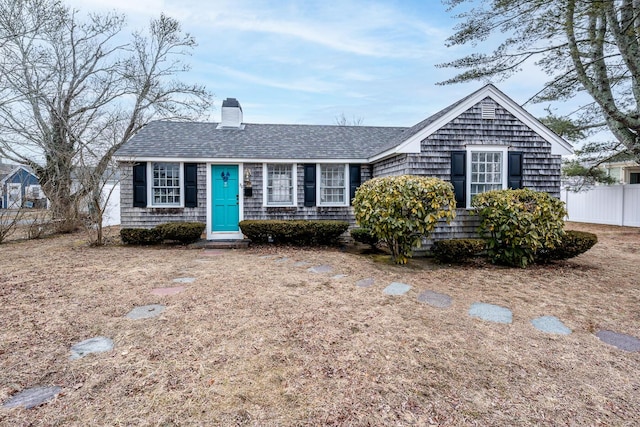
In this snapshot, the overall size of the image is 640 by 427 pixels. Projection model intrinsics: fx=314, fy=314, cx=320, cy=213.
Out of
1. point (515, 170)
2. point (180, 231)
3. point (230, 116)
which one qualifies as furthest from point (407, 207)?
point (230, 116)

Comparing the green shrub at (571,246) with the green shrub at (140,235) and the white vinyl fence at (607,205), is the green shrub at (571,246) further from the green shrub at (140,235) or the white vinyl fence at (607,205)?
the white vinyl fence at (607,205)

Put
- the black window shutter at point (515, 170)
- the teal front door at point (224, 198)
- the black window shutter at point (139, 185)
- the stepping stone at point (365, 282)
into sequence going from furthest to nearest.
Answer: the teal front door at point (224, 198) → the black window shutter at point (139, 185) → the black window shutter at point (515, 170) → the stepping stone at point (365, 282)

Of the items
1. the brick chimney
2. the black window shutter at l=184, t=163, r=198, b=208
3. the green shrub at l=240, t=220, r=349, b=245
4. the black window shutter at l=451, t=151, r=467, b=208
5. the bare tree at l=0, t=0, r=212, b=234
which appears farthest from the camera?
the brick chimney

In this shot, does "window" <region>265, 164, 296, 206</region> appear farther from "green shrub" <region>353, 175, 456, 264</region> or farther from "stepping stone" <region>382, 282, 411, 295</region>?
"stepping stone" <region>382, 282, 411, 295</region>

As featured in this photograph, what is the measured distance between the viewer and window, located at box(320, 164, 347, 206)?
9.68m

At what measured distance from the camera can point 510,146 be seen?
762 centimetres

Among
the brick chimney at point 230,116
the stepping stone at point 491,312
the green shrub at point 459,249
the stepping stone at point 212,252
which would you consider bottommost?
the stepping stone at point 491,312

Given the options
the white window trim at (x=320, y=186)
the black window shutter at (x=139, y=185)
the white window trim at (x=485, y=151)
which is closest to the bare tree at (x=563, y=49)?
the white window trim at (x=485, y=151)

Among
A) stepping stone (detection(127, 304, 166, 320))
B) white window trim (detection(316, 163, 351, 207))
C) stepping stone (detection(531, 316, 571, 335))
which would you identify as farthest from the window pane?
stepping stone (detection(531, 316, 571, 335))

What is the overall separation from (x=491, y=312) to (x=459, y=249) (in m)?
2.73

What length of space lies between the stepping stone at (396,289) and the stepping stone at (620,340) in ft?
7.31

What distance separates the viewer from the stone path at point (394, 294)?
224 cm

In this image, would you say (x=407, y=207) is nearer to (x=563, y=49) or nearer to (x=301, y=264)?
(x=301, y=264)

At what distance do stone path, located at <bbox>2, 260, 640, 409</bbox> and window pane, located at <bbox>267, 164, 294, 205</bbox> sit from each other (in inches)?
164
